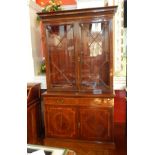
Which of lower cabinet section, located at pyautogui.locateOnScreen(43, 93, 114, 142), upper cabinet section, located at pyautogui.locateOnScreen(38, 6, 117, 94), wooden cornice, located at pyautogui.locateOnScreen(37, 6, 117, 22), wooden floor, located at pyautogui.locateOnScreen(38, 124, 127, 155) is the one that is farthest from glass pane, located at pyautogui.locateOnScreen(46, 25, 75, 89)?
wooden floor, located at pyautogui.locateOnScreen(38, 124, 127, 155)

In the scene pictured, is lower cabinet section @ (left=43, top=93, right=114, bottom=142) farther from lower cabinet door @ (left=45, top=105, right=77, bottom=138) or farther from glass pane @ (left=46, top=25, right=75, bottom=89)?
glass pane @ (left=46, top=25, right=75, bottom=89)

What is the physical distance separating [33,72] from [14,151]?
240 cm

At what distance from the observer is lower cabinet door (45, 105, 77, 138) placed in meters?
2.41

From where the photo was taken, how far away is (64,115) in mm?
2428

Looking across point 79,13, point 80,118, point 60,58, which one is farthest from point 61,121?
point 79,13

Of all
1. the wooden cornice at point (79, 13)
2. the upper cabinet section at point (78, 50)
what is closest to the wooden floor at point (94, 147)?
the upper cabinet section at point (78, 50)

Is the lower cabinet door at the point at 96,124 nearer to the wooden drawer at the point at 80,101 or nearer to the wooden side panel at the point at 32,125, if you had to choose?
the wooden drawer at the point at 80,101

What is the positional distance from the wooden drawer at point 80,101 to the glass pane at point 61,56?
0.67ft

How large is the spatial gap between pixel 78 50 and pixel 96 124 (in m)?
1.09

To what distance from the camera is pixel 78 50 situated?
92.8 inches

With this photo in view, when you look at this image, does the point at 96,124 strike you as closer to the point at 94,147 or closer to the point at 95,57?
the point at 94,147

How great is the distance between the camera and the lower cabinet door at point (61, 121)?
241cm
